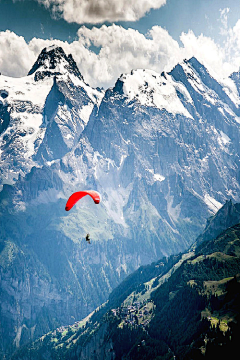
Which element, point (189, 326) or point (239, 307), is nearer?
point (239, 307)

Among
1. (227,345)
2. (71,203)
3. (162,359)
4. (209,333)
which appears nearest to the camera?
(71,203)

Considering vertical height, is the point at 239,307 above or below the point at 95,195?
below

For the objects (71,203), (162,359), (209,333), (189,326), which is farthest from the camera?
(189,326)

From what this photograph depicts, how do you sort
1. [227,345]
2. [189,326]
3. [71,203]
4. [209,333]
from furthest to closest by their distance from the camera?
[189,326] < [209,333] < [227,345] < [71,203]

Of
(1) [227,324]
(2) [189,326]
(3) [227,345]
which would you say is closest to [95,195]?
(3) [227,345]

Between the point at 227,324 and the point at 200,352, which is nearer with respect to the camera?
the point at 200,352

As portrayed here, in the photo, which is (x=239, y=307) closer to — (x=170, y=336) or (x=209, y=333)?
(x=209, y=333)

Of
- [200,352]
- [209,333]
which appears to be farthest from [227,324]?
[200,352]

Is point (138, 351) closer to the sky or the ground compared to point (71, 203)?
closer to the ground

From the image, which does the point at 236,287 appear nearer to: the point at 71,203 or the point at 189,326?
the point at 189,326
